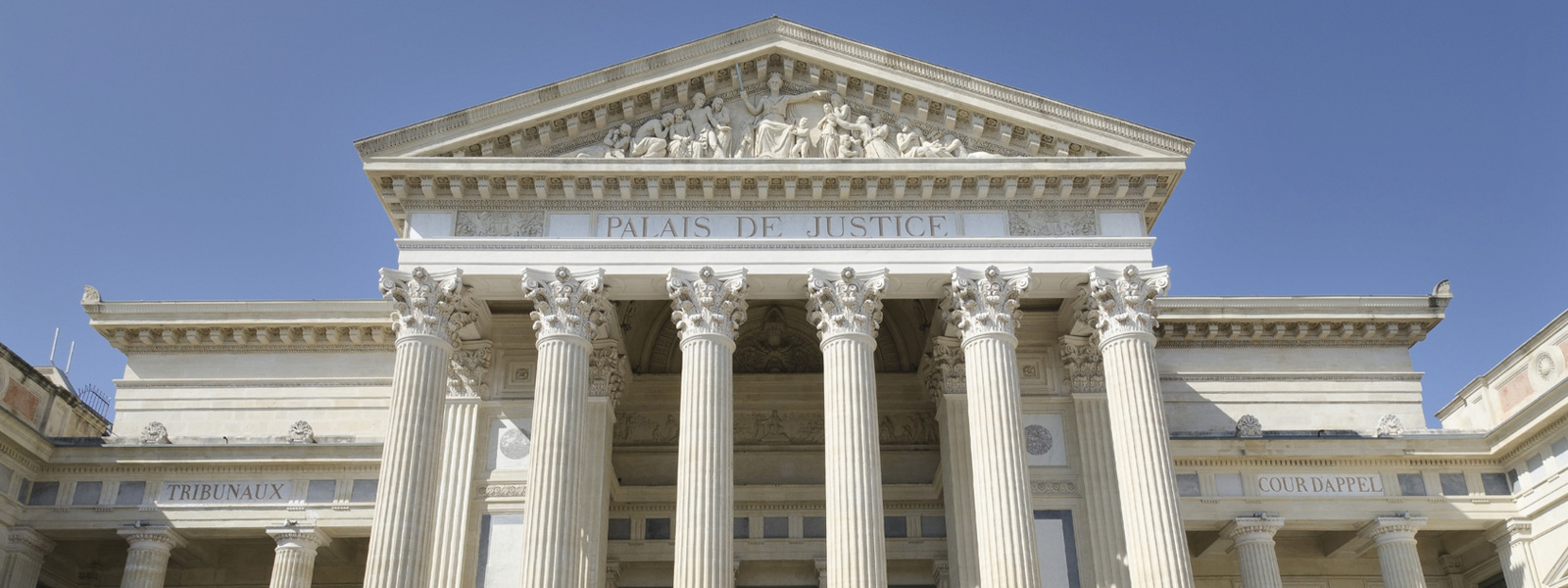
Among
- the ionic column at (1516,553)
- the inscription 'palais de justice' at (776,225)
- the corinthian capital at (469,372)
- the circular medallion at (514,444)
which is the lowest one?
the ionic column at (1516,553)

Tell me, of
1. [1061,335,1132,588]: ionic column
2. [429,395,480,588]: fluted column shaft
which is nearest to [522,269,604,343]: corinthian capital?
[429,395,480,588]: fluted column shaft

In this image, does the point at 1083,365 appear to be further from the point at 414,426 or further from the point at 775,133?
the point at 414,426

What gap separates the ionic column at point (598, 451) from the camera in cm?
2311

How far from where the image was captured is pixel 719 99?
24875 millimetres

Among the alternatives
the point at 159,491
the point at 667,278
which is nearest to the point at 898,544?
the point at 667,278

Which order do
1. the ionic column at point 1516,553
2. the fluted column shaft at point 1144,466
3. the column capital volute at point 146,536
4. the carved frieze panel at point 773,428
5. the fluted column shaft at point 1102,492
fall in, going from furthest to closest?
the carved frieze panel at point 773,428 < the ionic column at point 1516,553 < the column capital volute at point 146,536 < the fluted column shaft at point 1102,492 < the fluted column shaft at point 1144,466

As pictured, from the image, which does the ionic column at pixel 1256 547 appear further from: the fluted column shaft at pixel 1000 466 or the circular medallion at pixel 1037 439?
the fluted column shaft at pixel 1000 466

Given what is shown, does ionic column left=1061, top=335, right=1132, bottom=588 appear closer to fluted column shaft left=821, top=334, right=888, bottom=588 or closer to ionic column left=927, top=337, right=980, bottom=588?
ionic column left=927, top=337, right=980, bottom=588

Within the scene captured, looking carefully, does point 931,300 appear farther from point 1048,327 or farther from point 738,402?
point 738,402

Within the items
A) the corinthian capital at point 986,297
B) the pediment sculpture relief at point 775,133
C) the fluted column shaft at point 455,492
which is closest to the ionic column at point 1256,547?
the corinthian capital at point 986,297

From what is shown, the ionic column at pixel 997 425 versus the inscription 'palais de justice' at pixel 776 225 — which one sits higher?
the inscription 'palais de justice' at pixel 776 225

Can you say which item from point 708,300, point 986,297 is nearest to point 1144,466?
point 986,297

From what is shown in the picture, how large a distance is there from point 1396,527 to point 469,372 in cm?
2006

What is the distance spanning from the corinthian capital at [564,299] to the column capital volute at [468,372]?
297 centimetres
